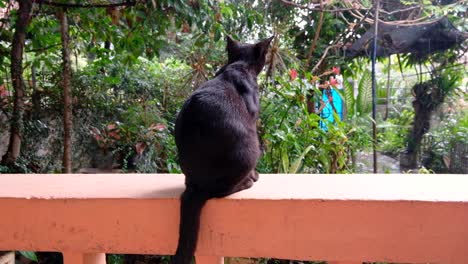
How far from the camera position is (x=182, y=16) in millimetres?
2238

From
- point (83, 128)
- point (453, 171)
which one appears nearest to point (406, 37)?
point (453, 171)

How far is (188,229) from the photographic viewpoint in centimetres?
80

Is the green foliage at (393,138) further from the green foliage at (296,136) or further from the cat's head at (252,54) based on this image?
the cat's head at (252,54)

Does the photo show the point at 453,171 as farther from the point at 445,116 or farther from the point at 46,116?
the point at 46,116

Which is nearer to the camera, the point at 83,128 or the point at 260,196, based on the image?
the point at 260,196

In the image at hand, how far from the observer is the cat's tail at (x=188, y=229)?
804 mm

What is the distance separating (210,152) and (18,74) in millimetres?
2060

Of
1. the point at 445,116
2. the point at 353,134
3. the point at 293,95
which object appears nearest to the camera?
the point at 293,95

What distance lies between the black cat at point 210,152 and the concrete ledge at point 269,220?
0.03 m

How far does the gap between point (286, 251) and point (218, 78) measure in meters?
0.56

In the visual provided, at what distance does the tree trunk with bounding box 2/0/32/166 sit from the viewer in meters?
2.38

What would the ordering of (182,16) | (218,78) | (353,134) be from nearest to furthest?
(218,78) → (182,16) → (353,134)

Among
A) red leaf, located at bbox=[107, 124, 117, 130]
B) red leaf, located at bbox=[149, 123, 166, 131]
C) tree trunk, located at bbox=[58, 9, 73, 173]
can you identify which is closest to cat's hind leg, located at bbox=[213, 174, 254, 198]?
tree trunk, located at bbox=[58, 9, 73, 173]

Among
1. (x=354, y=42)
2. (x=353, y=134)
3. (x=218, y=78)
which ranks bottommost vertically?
(x=353, y=134)
